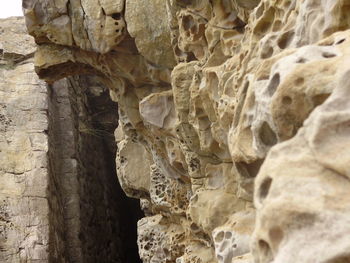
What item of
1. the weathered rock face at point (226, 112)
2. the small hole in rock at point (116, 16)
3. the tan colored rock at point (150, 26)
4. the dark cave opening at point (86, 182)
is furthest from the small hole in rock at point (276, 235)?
the dark cave opening at point (86, 182)

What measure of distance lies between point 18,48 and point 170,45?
4.92 meters

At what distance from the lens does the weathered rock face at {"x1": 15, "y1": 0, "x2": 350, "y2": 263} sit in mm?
1281

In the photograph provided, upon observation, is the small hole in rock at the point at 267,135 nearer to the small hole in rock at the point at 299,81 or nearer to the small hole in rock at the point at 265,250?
the small hole in rock at the point at 299,81

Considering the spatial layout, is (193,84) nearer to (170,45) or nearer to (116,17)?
(170,45)

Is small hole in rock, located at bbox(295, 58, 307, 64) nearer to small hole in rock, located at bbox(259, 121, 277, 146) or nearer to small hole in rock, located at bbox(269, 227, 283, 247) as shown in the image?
small hole in rock, located at bbox(259, 121, 277, 146)

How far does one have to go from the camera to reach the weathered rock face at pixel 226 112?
128 cm

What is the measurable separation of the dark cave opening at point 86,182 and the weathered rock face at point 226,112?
113 cm

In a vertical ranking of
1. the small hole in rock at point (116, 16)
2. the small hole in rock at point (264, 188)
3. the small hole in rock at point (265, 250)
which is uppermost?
the small hole in rock at point (116, 16)

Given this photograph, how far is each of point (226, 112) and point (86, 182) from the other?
6153mm

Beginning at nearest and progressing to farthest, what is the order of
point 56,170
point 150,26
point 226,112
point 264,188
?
point 264,188 < point 226,112 < point 150,26 < point 56,170

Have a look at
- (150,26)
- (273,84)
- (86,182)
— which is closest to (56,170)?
(86,182)

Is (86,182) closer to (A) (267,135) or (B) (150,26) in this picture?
(B) (150,26)

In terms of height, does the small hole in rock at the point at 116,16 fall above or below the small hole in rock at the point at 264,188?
above

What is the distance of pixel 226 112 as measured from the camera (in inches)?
102
